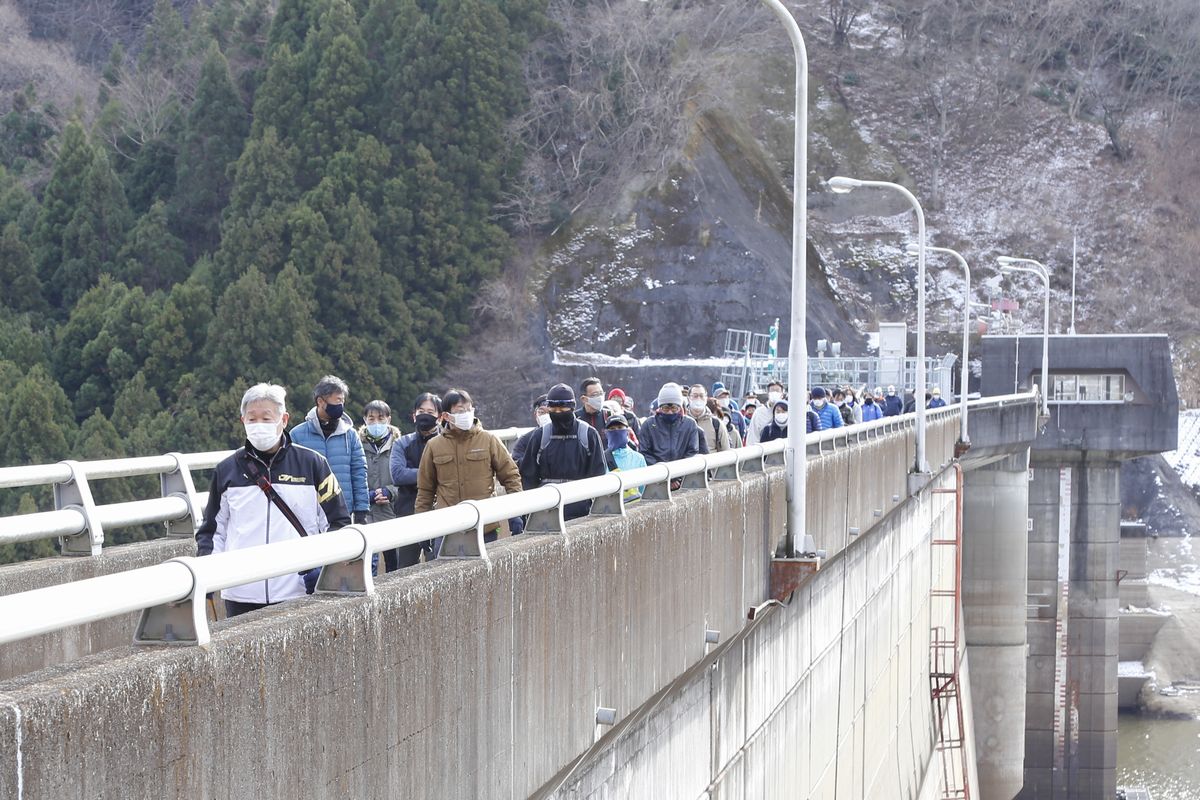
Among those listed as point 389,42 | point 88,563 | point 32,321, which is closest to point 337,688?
point 88,563

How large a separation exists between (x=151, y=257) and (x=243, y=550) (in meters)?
56.8

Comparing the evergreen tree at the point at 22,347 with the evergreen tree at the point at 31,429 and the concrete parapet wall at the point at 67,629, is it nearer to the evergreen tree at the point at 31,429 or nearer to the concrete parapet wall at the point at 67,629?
the evergreen tree at the point at 31,429

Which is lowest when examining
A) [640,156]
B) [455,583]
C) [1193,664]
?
[1193,664]

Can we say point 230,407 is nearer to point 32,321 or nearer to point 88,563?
point 32,321

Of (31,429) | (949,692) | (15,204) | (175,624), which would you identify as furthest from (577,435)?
(15,204)

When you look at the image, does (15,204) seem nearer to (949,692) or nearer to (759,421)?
(949,692)

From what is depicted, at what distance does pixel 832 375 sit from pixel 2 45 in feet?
162

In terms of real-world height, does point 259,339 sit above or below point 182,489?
above

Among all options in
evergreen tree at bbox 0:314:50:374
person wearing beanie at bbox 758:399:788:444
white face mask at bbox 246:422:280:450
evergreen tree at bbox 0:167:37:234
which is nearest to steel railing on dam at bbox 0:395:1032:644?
white face mask at bbox 246:422:280:450

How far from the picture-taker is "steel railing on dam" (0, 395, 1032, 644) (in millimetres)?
3168

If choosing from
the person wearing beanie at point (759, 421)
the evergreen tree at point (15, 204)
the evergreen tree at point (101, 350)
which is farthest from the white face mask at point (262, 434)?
the evergreen tree at point (15, 204)

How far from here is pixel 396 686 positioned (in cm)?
478

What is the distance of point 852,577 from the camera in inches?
650

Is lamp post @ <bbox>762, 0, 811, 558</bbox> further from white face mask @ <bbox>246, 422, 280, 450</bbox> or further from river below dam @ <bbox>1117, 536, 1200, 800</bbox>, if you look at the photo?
river below dam @ <bbox>1117, 536, 1200, 800</bbox>
